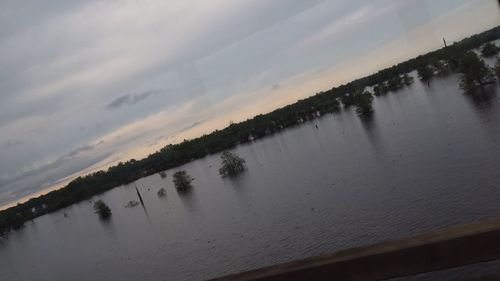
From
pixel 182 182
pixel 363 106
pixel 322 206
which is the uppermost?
pixel 363 106

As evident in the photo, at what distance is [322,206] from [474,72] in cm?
5132

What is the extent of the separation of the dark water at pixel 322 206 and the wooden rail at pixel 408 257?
18.4m

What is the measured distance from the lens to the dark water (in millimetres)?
29391

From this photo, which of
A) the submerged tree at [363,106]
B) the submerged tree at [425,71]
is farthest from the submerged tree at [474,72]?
the submerged tree at [425,71]

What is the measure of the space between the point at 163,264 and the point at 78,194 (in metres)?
161

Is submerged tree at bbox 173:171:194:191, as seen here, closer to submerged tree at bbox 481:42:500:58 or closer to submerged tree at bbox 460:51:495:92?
submerged tree at bbox 460:51:495:92

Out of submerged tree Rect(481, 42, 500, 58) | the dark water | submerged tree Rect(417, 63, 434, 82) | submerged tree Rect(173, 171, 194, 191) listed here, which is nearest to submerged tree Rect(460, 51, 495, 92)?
the dark water

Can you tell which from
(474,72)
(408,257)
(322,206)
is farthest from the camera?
(474,72)

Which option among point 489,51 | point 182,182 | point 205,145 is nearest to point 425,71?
point 489,51

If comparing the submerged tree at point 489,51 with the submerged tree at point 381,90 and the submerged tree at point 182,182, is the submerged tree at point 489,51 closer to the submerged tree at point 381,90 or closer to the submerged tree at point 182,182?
the submerged tree at point 381,90

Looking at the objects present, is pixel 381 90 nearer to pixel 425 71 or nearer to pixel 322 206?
pixel 425 71

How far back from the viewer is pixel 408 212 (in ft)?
95.6

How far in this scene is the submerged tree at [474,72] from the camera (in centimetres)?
7469

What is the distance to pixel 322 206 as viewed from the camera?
39156 millimetres
